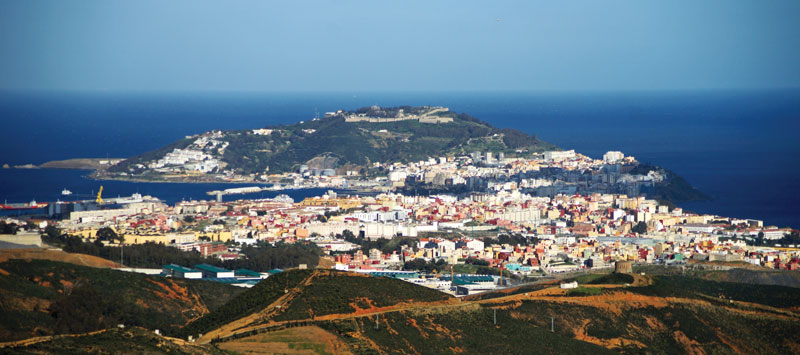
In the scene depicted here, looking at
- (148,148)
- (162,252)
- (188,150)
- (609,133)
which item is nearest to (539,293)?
(162,252)

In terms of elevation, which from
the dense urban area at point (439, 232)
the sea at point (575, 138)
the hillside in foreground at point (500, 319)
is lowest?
the sea at point (575, 138)

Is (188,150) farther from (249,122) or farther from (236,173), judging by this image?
(249,122)

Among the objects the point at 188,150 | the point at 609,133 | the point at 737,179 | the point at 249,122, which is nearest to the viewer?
the point at 737,179

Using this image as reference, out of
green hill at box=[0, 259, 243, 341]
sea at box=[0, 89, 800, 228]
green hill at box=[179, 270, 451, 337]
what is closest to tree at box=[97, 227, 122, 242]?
green hill at box=[0, 259, 243, 341]

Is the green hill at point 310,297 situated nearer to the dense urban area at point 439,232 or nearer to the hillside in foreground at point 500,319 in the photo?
the hillside in foreground at point 500,319

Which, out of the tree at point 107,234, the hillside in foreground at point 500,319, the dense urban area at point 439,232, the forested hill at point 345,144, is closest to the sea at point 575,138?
the dense urban area at point 439,232
